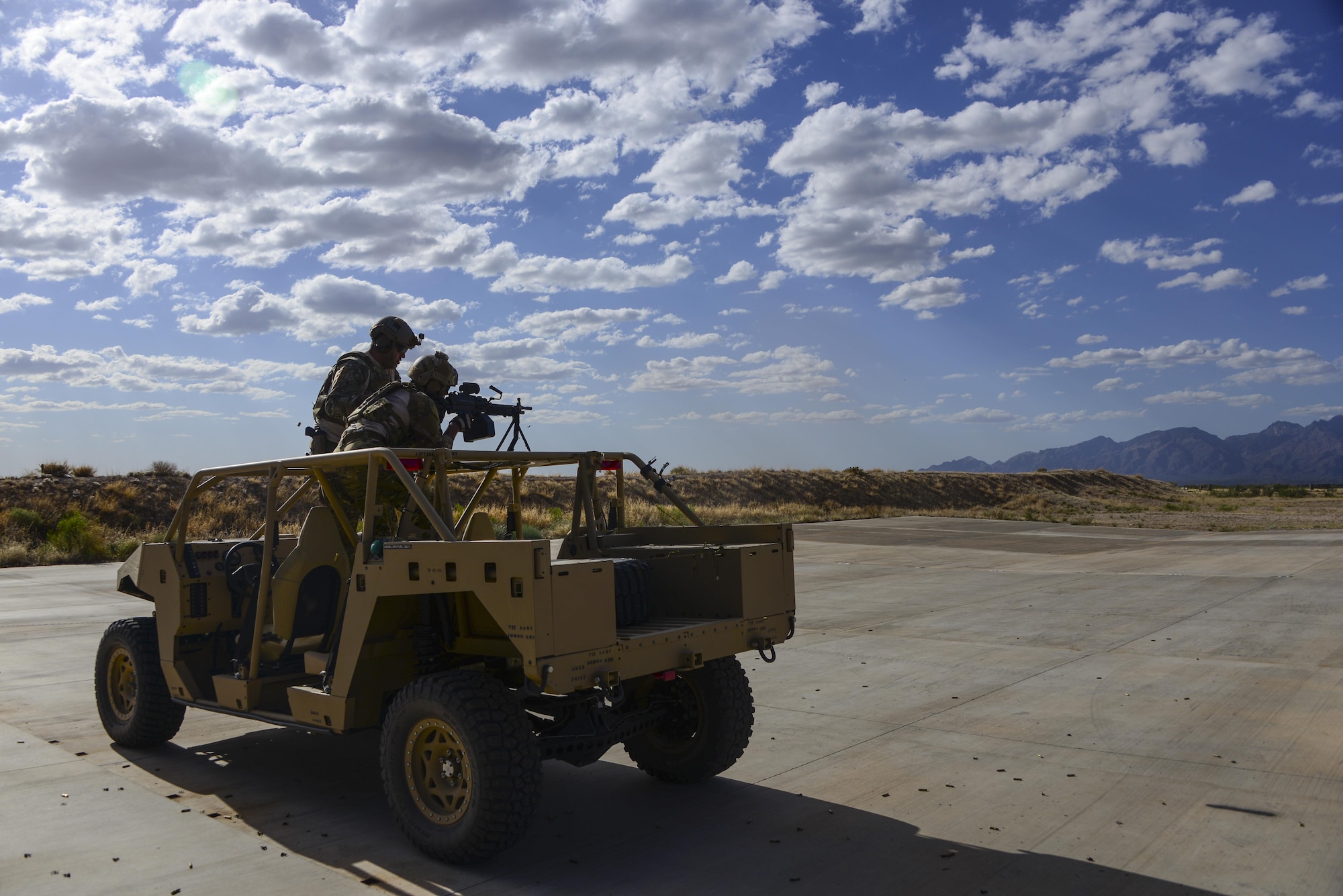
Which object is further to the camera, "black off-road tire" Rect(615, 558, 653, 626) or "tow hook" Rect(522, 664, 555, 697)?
"black off-road tire" Rect(615, 558, 653, 626)

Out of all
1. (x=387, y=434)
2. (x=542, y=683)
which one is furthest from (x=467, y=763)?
(x=387, y=434)

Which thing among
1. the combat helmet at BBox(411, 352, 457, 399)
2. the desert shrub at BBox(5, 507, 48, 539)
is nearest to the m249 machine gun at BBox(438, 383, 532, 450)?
the combat helmet at BBox(411, 352, 457, 399)

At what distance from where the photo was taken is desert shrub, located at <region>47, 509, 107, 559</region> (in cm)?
2003

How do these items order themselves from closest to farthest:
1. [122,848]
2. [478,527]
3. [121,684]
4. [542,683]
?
[542,683]
[122,848]
[478,527]
[121,684]

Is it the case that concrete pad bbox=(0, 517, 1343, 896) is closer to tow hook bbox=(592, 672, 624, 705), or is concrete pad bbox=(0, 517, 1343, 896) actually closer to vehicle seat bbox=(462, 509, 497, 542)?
tow hook bbox=(592, 672, 624, 705)

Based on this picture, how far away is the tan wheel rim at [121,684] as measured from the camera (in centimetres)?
615

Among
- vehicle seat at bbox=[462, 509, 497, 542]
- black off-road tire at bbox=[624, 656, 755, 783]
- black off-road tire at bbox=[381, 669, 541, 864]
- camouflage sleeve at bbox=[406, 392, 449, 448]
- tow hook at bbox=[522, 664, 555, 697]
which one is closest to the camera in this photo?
tow hook at bbox=[522, 664, 555, 697]

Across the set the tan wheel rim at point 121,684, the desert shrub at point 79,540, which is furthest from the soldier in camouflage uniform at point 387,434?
the desert shrub at point 79,540

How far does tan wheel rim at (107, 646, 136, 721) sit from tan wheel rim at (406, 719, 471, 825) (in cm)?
285

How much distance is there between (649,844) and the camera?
4.43m

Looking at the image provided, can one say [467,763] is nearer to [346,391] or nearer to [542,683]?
[542,683]

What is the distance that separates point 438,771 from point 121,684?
318cm

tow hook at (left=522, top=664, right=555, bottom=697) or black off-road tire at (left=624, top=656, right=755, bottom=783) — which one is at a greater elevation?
tow hook at (left=522, top=664, right=555, bottom=697)

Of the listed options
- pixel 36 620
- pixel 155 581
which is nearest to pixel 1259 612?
pixel 155 581
